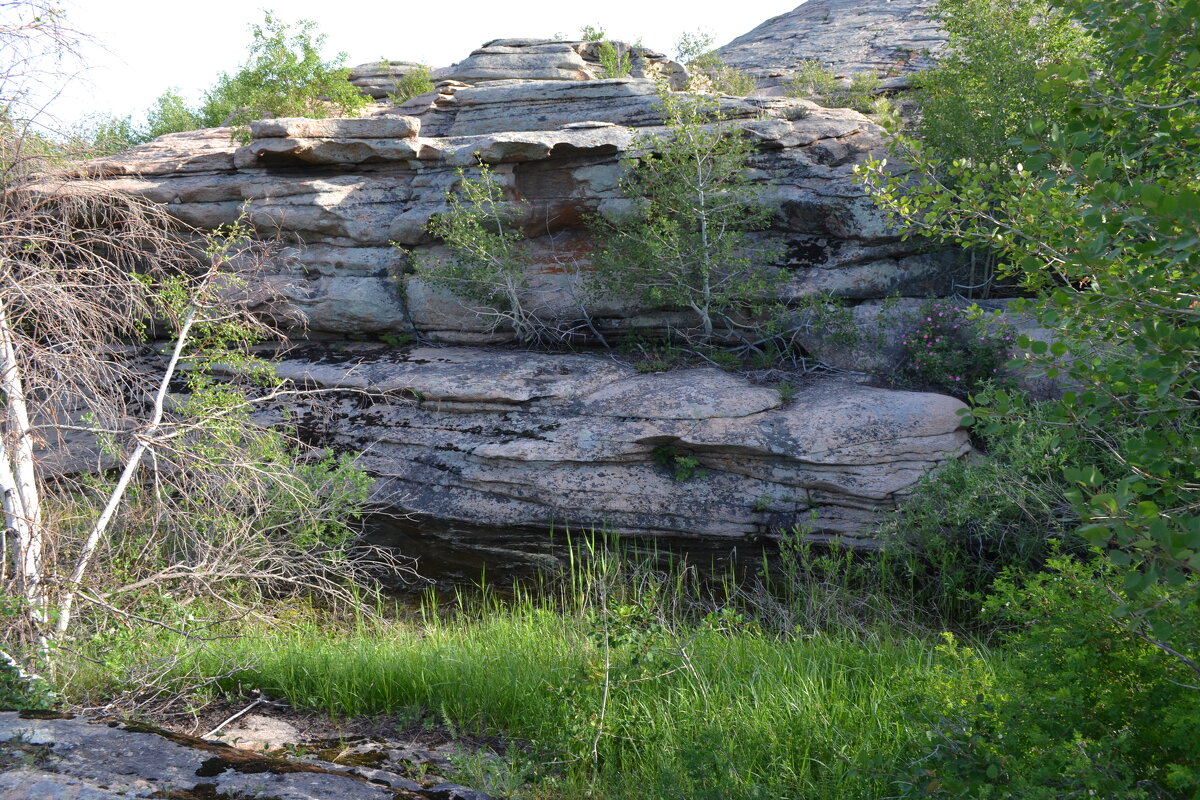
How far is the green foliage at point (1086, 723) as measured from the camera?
237 centimetres

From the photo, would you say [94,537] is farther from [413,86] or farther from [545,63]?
[413,86]

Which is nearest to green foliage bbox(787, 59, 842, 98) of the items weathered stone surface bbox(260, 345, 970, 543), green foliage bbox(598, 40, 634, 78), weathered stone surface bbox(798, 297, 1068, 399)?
green foliage bbox(598, 40, 634, 78)

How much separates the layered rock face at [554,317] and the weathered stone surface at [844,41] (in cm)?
679

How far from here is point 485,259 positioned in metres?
10.1

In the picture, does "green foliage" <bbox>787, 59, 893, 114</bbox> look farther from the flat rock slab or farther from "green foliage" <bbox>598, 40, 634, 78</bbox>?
the flat rock slab

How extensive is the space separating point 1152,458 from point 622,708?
2.84 meters

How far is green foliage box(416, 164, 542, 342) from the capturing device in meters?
10.0

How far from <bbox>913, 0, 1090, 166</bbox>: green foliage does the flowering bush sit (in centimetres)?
179

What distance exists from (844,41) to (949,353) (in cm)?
1399

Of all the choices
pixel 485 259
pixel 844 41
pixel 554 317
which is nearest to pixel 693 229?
pixel 554 317

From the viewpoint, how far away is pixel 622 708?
4.22 meters

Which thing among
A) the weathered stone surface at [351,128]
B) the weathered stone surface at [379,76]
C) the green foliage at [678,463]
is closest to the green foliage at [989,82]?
the green foliage at [678,463]

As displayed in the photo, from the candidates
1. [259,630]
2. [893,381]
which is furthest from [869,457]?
[259,630]

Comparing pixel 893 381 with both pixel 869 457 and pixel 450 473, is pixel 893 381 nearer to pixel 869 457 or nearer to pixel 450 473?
pixel 869 457
